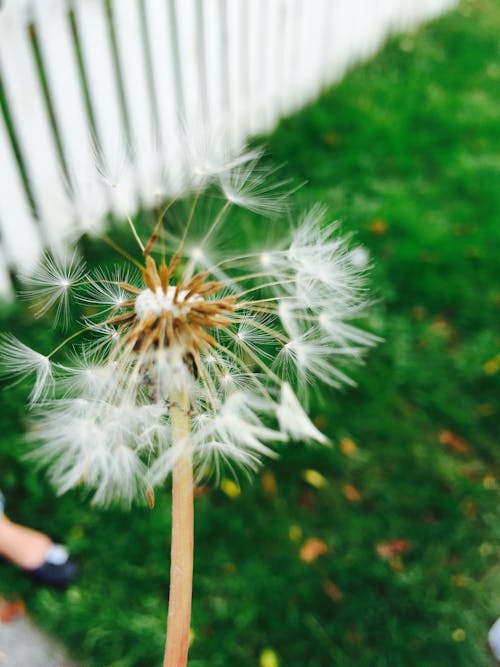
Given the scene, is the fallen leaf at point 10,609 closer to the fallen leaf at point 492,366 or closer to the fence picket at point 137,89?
the fence picket at point 137,89

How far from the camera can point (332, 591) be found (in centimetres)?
248

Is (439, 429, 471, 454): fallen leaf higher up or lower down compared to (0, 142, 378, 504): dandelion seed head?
Answer: lower down

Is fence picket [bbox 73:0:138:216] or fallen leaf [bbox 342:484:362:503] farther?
fence picket [bbox 73:0:138:216]

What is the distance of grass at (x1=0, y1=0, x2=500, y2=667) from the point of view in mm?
2336

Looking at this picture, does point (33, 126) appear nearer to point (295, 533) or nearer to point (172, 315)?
point (295, 533)

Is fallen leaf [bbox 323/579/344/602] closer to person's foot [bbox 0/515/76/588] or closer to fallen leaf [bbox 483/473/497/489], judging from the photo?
fallen leaf [bbox 483/473/497/489]

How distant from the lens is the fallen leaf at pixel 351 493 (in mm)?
2748

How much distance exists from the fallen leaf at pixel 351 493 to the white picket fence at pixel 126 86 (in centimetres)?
142

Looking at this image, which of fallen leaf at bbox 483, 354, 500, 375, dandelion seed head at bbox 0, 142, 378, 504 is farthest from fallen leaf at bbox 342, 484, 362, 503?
dandelion seed head at bbox 0, 142, 378, 504

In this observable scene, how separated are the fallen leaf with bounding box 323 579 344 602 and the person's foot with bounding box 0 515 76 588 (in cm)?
93

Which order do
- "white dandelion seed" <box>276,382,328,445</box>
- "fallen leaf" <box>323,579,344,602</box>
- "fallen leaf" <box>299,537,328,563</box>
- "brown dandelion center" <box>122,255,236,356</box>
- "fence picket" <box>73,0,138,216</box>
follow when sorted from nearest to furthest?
"brown dandelion center" <box>122,255,236,356</box>, "white dandelion seed" <box>276,382,328,445</box>, "fallen leaf" <box>323,579,344,602</box>, "fallen leaf" <box>299,537,328,563</box>, "fence picket" <box>73,0,138,216</box>

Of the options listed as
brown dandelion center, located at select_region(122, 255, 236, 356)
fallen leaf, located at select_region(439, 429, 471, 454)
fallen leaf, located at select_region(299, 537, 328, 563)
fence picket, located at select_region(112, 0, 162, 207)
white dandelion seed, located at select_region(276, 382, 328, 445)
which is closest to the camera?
brown dandelion center, located at select_region(122, 255, 236, 356)

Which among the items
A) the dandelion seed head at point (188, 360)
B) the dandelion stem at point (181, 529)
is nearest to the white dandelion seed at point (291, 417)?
the dandelion seed head at point (188, 360)

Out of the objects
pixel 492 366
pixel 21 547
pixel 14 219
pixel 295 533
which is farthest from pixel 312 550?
pixel 14 219
